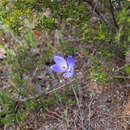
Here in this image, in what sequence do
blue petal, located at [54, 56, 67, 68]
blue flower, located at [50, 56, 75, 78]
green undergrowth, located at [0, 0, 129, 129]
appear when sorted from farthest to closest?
1. blue petal, located at [54, 56, 67, 68]
2. blue flower, located at [50, 56, 75, 78]
3. green undergrowth, located at [0, 0, 129, 129]

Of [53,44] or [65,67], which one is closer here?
[65,67]

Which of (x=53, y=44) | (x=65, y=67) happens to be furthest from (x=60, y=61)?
(x=53, y=44)

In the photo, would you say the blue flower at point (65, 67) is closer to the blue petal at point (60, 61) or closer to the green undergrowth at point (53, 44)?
the blue petal at point (60, 61)

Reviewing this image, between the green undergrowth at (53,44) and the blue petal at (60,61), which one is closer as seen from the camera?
the green undergrowth at (53,44)

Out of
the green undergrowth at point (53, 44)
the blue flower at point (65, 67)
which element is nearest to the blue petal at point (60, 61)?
the blue flower at point (65, 67)

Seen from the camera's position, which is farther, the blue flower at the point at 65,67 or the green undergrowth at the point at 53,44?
the blue flower at the point at 65,67

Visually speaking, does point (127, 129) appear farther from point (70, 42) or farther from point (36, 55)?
point (36, 55)

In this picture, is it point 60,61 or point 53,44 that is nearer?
point 60,61

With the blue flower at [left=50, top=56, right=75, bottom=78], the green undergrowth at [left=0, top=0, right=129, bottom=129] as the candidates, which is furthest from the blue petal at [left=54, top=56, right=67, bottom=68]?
the green undergrowth at [left=0, top=0, right=129, bottom=129]

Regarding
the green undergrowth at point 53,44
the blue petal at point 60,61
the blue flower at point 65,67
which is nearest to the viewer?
the green undergrowth at point 53,44

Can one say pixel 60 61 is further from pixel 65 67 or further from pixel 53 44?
pixel 53 44

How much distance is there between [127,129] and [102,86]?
0.50 meters

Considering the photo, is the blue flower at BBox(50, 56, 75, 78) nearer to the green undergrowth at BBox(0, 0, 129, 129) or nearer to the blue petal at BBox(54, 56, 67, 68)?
the blue petal at BBox(54, 56, 67, 68)

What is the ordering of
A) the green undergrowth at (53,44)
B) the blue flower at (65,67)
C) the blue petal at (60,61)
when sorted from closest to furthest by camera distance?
the green undergrowth at (53,44) < the blue flower at (65,67) < the blue petal at (60,61)
